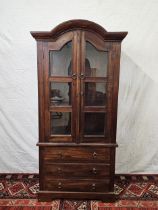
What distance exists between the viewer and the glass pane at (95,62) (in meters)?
2.08

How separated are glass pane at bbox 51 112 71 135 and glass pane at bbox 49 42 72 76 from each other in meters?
0.39

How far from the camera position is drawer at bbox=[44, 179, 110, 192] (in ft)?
7.54

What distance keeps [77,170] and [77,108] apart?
63 centimetres

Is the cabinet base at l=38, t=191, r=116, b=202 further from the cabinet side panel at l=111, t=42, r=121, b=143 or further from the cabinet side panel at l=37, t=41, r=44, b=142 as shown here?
the cabinet side panel at l=111, t=42, r=121, b=143

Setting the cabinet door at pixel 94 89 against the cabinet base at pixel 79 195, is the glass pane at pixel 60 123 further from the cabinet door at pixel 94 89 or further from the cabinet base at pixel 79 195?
the cabinet base at pixel 79 195

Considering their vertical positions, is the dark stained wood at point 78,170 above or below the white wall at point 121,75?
below

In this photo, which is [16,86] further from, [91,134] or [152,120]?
[152,120]

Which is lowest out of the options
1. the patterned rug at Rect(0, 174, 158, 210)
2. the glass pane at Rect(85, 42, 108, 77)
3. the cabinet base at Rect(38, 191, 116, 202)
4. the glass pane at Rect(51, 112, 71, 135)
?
the patterned rug at Rect(0, 174, 158, 210)

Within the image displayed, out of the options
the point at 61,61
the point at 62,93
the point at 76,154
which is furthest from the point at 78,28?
the point at 76,154

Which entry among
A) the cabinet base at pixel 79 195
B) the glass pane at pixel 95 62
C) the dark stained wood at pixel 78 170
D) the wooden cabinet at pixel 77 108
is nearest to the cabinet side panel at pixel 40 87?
the wooden cabinet at pixel 77 108

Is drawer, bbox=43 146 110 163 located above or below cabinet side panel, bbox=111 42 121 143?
below

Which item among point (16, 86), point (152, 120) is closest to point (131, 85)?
point (152, 120)

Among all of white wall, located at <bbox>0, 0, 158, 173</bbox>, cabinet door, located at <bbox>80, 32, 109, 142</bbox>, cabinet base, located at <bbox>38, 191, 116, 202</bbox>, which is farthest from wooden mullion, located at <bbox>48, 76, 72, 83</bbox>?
cabinet base, located at <bbox>38, 191, 116, 202</bbox>

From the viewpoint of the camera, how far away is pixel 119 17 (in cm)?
259
